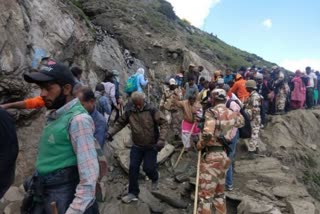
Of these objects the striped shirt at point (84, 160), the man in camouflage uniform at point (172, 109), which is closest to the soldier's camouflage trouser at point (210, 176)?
the striped shirt at point (84, 160)

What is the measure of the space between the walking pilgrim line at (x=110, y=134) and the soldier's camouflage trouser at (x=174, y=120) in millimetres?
30

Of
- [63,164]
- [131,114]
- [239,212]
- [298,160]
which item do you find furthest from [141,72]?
[63,164]

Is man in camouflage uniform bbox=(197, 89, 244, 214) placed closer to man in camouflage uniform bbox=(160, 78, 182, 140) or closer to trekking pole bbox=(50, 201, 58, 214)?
trekking pole bbox=(50, 201, 58, 214)

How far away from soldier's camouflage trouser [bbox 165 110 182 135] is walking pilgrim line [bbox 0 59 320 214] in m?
0.03

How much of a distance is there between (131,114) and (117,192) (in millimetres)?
2121

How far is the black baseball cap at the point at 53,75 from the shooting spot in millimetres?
2885

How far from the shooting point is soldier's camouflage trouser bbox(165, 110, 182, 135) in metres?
11.5

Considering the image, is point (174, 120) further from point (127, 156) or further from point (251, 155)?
point (251, 155)

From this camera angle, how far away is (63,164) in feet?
9.73

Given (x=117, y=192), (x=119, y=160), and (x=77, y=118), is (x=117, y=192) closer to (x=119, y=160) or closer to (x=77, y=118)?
(x=119, y=160)

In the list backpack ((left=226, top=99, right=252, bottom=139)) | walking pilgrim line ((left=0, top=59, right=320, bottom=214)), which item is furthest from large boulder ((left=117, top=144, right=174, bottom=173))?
backpack ((left=226, top=99, right=252, bottom=139))

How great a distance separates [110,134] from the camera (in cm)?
719

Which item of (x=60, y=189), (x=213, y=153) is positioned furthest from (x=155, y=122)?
(x=60, y=189)

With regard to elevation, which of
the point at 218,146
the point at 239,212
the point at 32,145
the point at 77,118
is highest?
the point at 77,118
